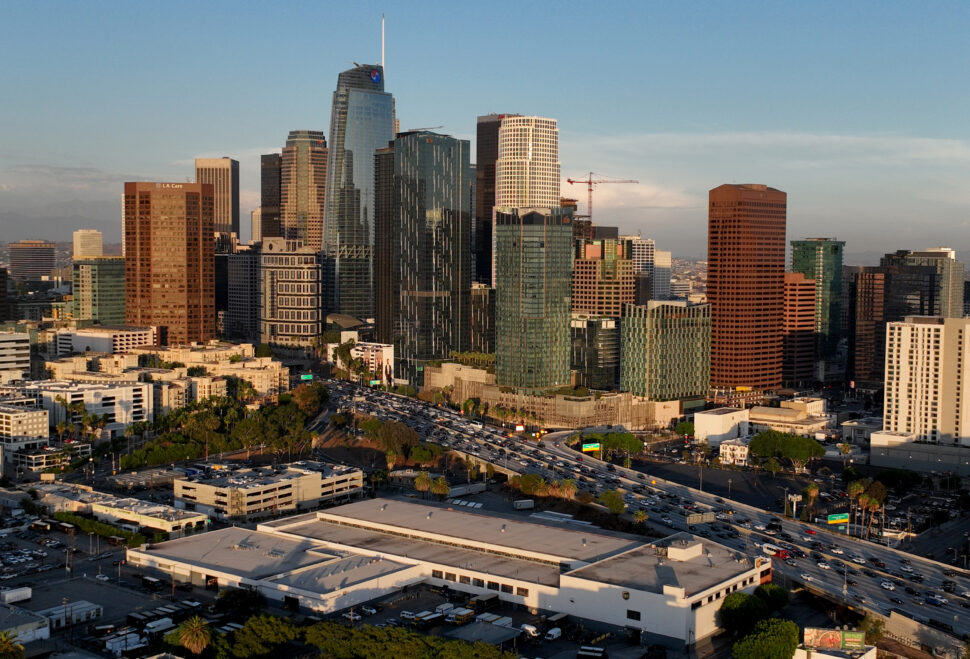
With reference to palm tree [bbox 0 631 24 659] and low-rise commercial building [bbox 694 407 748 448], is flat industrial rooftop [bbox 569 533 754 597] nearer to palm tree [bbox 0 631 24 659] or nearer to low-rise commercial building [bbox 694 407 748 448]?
palm tree [bbox 0 631 24 659]

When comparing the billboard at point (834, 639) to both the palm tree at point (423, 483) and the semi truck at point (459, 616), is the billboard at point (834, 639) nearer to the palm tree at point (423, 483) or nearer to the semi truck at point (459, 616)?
the semi truck at point (459, 616)

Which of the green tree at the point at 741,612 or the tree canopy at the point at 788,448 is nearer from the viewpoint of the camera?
the green tree at the point at 741,612

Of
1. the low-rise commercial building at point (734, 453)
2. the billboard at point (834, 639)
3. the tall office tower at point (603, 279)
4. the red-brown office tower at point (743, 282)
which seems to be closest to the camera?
the billboard at point (834, 639)

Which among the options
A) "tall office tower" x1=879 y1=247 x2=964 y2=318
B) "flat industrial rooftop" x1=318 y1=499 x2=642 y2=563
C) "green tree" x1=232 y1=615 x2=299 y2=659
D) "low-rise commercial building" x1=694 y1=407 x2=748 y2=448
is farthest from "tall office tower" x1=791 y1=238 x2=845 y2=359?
"green tree" x1=232 y1=615 x2=299 y2=659

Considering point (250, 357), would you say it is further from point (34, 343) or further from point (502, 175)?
point (502, 175)

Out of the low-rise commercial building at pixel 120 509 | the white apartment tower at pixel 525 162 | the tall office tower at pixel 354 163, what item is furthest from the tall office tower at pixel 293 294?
the low-rise commercial building at pixel 120 509

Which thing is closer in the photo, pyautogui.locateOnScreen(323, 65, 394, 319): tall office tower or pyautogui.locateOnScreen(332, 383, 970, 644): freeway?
pyautogui.locateOnScreen(332, 383, 970, 644): freeway

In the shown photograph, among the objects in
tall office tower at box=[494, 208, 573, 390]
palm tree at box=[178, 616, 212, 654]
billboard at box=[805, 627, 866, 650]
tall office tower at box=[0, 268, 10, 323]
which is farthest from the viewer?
tall office tower at box=[0, 268, 10, 323]

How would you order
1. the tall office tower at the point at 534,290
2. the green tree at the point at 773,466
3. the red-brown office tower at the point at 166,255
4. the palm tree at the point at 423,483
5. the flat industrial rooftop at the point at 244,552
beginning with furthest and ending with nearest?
1. the red-brown office tower at the point at 166,255
2. the tall office tower at the point at 534,290
3. the green tree at the point at 773,466
4. the palm tree at the point at 423,483
5. the flat industrial rooftop at the point at 244,552
